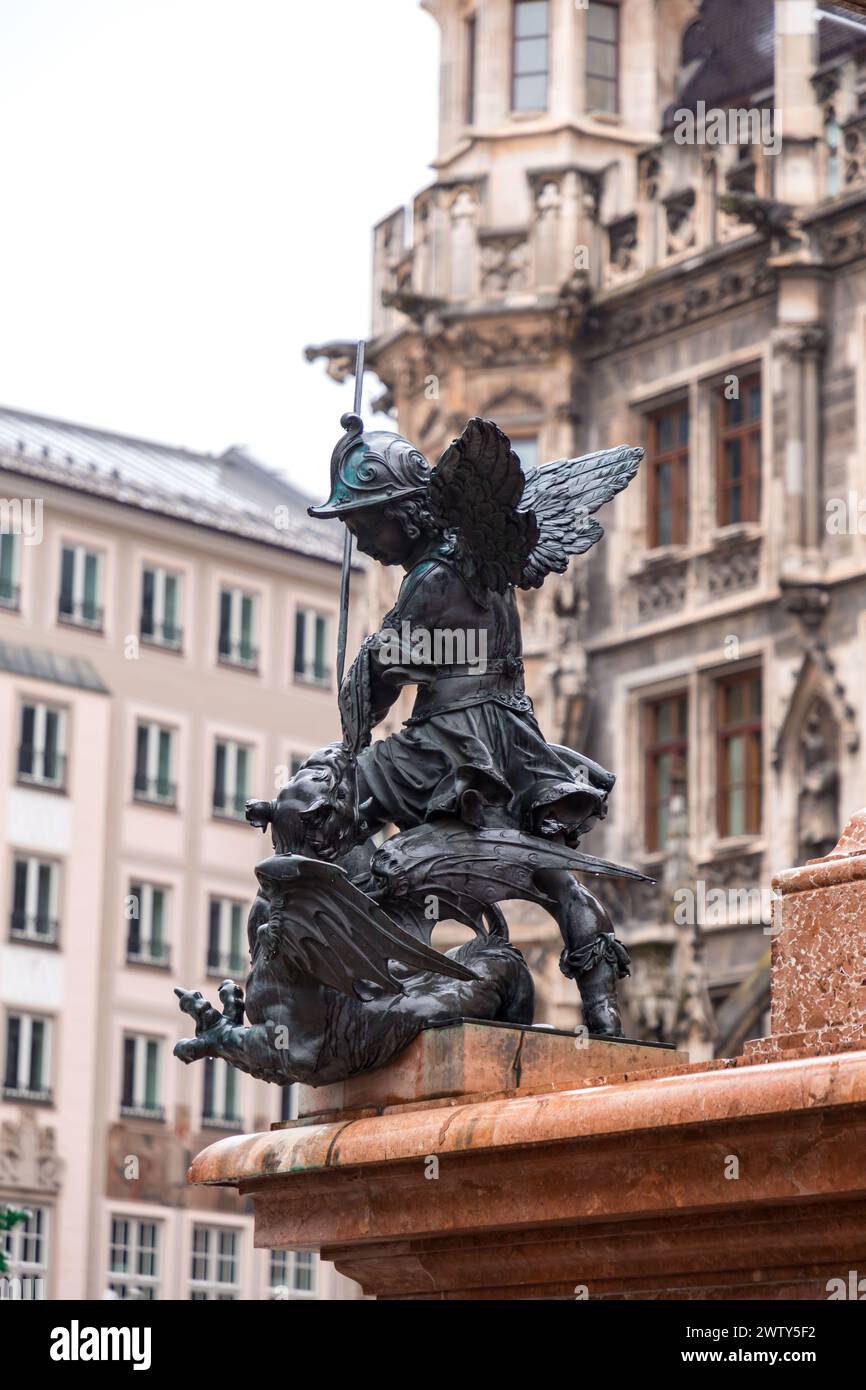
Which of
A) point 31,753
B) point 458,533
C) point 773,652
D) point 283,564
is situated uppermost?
point 283,564

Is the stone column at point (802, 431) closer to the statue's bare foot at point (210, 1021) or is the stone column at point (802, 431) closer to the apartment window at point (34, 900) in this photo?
the apartment window at point (34, 900)

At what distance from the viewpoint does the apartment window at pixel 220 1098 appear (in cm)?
4981

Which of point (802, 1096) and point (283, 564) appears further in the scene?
point (283, 564)

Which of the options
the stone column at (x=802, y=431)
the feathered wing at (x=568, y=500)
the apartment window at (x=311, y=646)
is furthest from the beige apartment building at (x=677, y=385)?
the feathered wing at (x=568, y=500)

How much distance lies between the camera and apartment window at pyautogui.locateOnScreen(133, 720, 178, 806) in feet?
167

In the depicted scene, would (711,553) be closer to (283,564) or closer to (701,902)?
(701,902)

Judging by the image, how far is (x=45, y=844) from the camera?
4878 centimetres

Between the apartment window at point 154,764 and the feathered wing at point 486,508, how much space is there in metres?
41.1

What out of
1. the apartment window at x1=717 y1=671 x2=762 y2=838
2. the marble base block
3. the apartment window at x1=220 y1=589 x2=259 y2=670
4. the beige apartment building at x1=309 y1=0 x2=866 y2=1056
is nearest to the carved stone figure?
the beige apartment building at x1=309 y1=0 x2=866 y2=1056

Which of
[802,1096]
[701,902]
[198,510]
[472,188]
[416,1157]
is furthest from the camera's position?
[198,510]

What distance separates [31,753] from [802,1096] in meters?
42.5

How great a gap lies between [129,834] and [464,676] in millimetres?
40987

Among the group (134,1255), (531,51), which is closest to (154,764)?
(134,1255)

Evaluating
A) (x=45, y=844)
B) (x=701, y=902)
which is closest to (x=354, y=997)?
(x=701, y=902)
